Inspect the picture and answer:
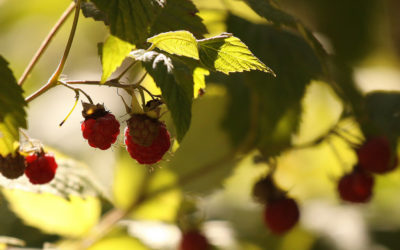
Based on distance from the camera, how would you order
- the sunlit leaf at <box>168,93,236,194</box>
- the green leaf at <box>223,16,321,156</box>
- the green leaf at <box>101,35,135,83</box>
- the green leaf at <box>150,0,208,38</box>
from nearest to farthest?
1. the green leaf at <box>101,35,135,83</box>
2. the green leaf at <box>150,0,208,38</box>
3. the green leaf at <box>223,16,321,156</box>
4. the sunlit leaf at <box>168,93,236,194</box>

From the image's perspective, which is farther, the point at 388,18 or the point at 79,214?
the point at 388,18

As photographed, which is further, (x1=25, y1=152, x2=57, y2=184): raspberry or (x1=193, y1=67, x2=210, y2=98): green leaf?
(x1=25, y1=152, x2=57, y2=184): raspberry

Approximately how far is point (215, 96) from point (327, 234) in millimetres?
711

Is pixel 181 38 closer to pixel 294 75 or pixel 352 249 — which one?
pixel 294 75

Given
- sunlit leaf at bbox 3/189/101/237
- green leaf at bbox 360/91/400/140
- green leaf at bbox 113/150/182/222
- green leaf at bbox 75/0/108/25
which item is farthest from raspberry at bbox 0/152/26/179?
green leaf at bbox 360/91/400/140

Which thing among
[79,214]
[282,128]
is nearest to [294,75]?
[282,128]

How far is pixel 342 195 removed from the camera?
5.33 feet

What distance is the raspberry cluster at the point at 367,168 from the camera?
1505mm

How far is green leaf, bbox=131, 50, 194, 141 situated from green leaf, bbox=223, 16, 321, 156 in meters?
0.48

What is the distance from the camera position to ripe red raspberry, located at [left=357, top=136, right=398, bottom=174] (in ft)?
4.92

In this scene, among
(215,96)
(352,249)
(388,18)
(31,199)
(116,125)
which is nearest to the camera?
(116,125)

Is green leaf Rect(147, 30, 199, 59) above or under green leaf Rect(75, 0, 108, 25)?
→ under

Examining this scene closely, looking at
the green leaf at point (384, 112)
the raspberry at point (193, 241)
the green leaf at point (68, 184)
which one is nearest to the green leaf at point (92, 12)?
the green leaf at point (68, 184)

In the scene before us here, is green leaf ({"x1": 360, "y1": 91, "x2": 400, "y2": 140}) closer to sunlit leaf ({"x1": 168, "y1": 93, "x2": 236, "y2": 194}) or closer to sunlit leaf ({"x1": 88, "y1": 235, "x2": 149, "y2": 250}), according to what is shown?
sunlit leaf ({"x1": 168, "y1": 93, "x2": 236, "y2": 194})
